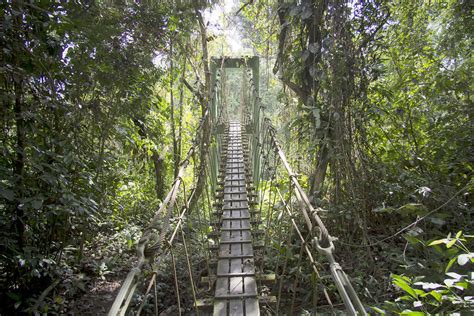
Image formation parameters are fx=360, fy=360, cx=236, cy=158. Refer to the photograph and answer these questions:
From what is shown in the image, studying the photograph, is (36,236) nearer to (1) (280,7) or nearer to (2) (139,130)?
(2) (139,130)

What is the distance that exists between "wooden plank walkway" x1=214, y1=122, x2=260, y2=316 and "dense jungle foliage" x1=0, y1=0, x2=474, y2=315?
23 centimetres

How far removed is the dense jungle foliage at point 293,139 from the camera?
1.61 m

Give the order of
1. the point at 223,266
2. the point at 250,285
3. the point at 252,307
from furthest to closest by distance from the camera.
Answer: the point at 223,266
the point at 250,285
the point at 252,307

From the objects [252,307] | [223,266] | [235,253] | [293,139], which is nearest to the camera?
[252,307]

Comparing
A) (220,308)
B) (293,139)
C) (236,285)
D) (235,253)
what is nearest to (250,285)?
(236,285)

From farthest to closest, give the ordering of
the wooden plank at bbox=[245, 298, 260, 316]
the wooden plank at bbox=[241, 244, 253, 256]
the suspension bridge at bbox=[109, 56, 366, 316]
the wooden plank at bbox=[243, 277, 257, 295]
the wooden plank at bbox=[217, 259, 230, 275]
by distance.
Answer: the wooden plank at bbox=[241, 244, 253, 256], the wooden plank at bbox=[217, 259, 230, 275], the wooden plank at bbox=[243, 277, 257, 295], the wooden plank at bbox=[245, 298, 260, 316], the suspension bridge at bbox=[109, 56, 366, 316]

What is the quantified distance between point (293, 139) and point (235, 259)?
1.22 meters

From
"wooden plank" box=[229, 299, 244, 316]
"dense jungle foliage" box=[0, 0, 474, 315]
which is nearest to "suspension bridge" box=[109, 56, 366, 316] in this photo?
"wooden plank" box=[229, 299, 244, 316]

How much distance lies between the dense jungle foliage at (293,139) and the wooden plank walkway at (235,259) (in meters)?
0.23

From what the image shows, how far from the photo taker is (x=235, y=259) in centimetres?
184

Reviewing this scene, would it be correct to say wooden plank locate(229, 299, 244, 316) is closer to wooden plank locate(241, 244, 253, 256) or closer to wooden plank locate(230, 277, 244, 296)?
wooden plank locate(230, 277, 244, 296)

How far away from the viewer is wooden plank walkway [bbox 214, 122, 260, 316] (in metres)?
1.48

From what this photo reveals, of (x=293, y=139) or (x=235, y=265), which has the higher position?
(x=293, y=139)

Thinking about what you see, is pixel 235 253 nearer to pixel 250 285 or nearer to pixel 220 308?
pixel 250 285
